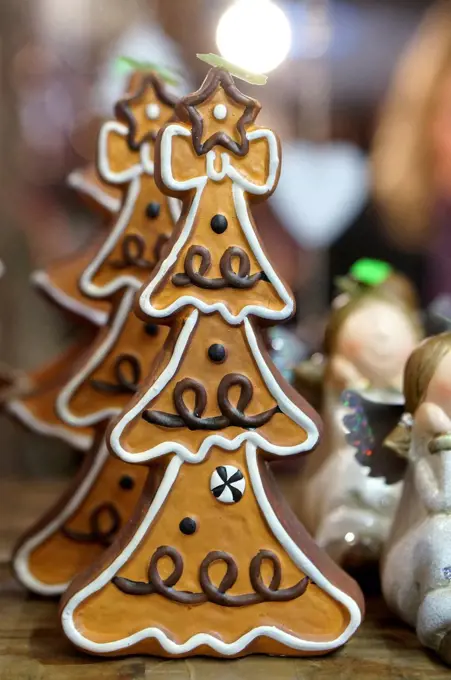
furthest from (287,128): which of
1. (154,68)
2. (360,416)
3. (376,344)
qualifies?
(360,416)

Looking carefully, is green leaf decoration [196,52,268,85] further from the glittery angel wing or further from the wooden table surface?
the wooden table surface

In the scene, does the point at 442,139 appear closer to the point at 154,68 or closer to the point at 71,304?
the point at 154,68

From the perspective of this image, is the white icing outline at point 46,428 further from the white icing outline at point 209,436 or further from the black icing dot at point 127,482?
the white icing outline at point 209,436

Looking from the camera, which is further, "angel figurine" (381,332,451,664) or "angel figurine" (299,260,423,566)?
"angel figurine" (299,260,423,566)

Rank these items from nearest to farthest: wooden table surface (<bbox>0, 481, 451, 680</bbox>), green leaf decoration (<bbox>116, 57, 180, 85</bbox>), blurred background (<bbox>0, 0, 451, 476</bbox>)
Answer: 1. wooden table surface (<bbox>0, 481, 451, 680</bbox>)
2. green leaf decoration (<bbox>116, 57, 180, 85</bbox>)
3. blurred background (<bbox>0, 0, 451, 476</bbox>)

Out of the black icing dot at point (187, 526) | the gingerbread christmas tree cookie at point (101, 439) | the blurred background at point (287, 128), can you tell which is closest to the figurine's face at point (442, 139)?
the blurred background at point (287, 128)

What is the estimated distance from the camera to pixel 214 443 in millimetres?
774

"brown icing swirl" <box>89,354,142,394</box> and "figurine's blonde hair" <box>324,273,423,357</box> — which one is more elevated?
"figurine's blonde hair" <box>324,273,423,357</box>

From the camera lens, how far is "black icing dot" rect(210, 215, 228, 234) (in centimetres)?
78

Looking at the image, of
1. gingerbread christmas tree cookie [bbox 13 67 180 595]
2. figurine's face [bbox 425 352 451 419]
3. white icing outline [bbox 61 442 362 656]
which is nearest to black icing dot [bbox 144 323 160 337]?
gingerbread christmas tree cookie [bbox 13 67 180 595]

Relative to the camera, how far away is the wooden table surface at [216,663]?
2.40ft

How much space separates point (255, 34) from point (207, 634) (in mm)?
1280

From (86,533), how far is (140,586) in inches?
8.4

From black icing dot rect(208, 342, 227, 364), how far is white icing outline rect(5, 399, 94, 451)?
1.16ft
